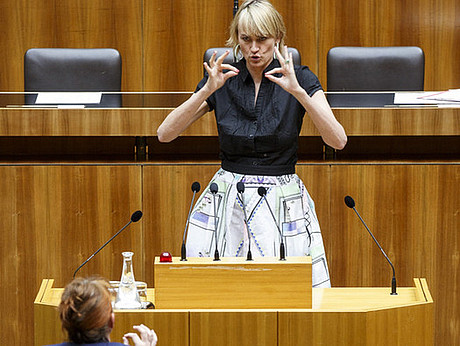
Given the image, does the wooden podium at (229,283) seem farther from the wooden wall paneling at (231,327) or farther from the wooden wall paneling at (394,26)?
the wooden wall paneling at (394,26)

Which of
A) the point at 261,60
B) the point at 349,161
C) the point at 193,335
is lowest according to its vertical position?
the point at 193,335

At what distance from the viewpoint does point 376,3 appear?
16.0 ft

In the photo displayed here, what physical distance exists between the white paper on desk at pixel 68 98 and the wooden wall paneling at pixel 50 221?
13.1 inches

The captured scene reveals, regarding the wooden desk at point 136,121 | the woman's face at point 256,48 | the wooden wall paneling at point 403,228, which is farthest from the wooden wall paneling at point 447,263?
the woman's face at point 256,48

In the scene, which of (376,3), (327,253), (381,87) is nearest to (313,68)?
(376,3)

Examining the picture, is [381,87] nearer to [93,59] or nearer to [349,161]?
[349,161]

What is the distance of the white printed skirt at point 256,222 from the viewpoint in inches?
96.3

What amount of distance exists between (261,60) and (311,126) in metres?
0.74

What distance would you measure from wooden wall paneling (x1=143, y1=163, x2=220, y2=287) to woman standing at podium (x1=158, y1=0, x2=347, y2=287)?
2.06 feet

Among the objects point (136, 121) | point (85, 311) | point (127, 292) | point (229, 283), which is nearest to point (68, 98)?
point (136, 121)

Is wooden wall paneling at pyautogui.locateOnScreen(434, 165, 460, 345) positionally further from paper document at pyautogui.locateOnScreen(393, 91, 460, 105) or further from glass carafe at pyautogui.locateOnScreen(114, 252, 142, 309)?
glass carafe at pyautogui.locateOnScreen(114, 252, 142, 309)

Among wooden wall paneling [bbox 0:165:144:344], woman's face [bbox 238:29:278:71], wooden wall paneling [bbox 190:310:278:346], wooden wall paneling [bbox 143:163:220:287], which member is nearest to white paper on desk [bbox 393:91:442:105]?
wooden wall paneling [bbox 143:163:220:287]

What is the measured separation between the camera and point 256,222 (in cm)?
245

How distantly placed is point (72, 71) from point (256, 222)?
1.75m
